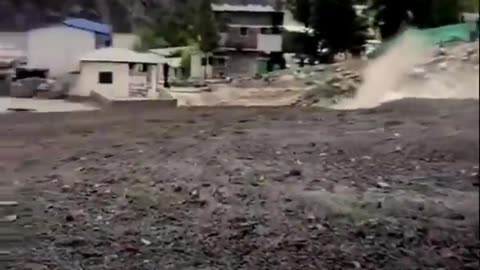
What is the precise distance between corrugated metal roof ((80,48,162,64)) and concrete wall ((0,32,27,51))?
0.30ft

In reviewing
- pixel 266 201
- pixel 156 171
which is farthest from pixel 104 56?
pixel 266 201

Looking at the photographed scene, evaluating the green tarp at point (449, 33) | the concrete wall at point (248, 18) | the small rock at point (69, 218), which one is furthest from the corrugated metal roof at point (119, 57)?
the green tarp at point (449, 33)

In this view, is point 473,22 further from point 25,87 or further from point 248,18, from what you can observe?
point 25,87

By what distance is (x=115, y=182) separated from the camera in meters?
1.09

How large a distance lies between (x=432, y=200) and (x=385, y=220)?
0.07 meters

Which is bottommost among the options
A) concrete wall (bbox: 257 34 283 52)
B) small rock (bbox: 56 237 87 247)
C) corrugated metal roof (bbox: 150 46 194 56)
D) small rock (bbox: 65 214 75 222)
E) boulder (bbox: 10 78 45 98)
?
small rock (bbox: 56 237 87 247)

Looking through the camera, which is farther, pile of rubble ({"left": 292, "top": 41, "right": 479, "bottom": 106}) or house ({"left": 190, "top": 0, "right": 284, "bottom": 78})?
house ({"left": 190, "top": 0, "right": 284, "bottom": 78})

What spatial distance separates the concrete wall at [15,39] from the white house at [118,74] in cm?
9

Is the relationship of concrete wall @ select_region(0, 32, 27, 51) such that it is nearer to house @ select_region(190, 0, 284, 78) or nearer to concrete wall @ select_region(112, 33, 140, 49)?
concrete wall @ select_region(112, 33, 140, 49)

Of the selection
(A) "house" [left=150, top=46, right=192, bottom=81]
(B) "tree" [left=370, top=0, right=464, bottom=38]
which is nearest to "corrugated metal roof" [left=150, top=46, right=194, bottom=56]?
(A) "house" [left=150, top=46, right=192, bottom=81]

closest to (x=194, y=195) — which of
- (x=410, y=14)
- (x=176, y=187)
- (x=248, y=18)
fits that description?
(x=176, y=187)

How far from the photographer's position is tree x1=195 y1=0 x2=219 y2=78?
41.4 inches

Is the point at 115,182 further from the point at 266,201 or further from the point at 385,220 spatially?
the point at 385,220

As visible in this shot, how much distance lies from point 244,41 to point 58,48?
0.77 feet
